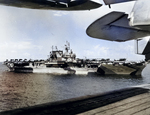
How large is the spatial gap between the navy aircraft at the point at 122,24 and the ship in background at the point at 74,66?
41129mm

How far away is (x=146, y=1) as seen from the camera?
4.79 meters

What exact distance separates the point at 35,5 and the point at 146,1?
313cm

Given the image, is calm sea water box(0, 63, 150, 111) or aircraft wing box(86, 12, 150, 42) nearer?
aircraft wing box(86, 12, 150, 42)

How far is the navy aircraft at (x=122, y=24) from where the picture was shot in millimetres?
4711

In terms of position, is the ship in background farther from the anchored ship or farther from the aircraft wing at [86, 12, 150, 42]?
the aircraft wing at [86, 12, 150, 42]

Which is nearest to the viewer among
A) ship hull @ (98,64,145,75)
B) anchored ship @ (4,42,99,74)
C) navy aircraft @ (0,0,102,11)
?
navy aircraft @ (0,0,102,11)

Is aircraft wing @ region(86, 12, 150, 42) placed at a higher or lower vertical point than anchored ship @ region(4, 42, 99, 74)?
higher

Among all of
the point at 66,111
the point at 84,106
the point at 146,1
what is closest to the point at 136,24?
the point at 146,1

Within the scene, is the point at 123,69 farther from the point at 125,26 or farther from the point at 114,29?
the point at 125,26

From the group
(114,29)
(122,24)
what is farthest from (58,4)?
(114,29)

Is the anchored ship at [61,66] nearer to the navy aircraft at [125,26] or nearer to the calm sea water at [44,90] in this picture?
the calm sea water at [44,90]

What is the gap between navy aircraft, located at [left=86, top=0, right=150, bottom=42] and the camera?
15.5 feet

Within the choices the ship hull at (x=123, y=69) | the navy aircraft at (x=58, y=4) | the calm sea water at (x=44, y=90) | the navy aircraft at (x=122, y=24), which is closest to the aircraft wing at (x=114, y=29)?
the navy aircraft at (x=122, y=24)

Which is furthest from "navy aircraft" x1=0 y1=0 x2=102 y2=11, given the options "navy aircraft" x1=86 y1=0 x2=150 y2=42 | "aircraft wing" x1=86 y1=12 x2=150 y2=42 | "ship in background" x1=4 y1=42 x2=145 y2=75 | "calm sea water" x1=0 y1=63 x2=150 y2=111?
"ship in background" x1=4 y1=42 x2=145 y2=75
